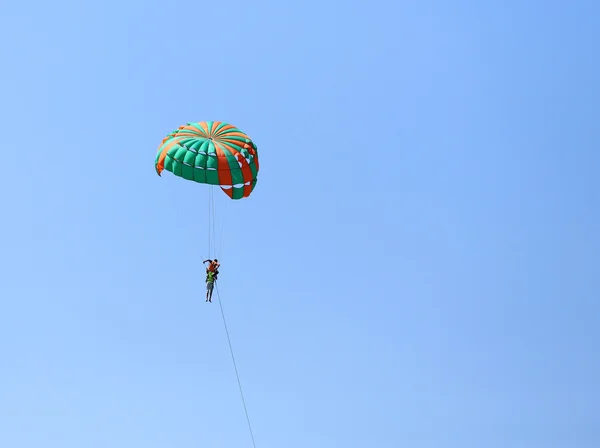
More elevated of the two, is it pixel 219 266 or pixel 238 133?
pixel 238 133

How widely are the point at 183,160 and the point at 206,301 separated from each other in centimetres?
707

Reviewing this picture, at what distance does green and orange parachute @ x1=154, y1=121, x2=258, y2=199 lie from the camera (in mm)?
59688

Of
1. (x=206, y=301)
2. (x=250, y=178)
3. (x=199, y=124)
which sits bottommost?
(x=206, y=301)

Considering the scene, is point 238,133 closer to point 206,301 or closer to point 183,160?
point 183,160

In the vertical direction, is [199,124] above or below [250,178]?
above

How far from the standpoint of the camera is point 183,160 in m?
59.8

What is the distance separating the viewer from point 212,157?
59688 millimetres

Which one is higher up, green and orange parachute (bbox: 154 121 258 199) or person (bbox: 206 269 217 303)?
green and orange parachute (bbox: 154 121 258 199)

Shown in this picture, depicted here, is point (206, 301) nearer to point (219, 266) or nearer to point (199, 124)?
point (219, 266)

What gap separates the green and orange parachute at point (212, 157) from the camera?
2350 inches

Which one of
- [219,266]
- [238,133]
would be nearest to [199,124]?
[238,133]

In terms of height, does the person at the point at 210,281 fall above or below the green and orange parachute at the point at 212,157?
below

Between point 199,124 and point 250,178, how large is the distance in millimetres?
4553

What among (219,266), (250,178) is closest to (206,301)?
(219,266)
